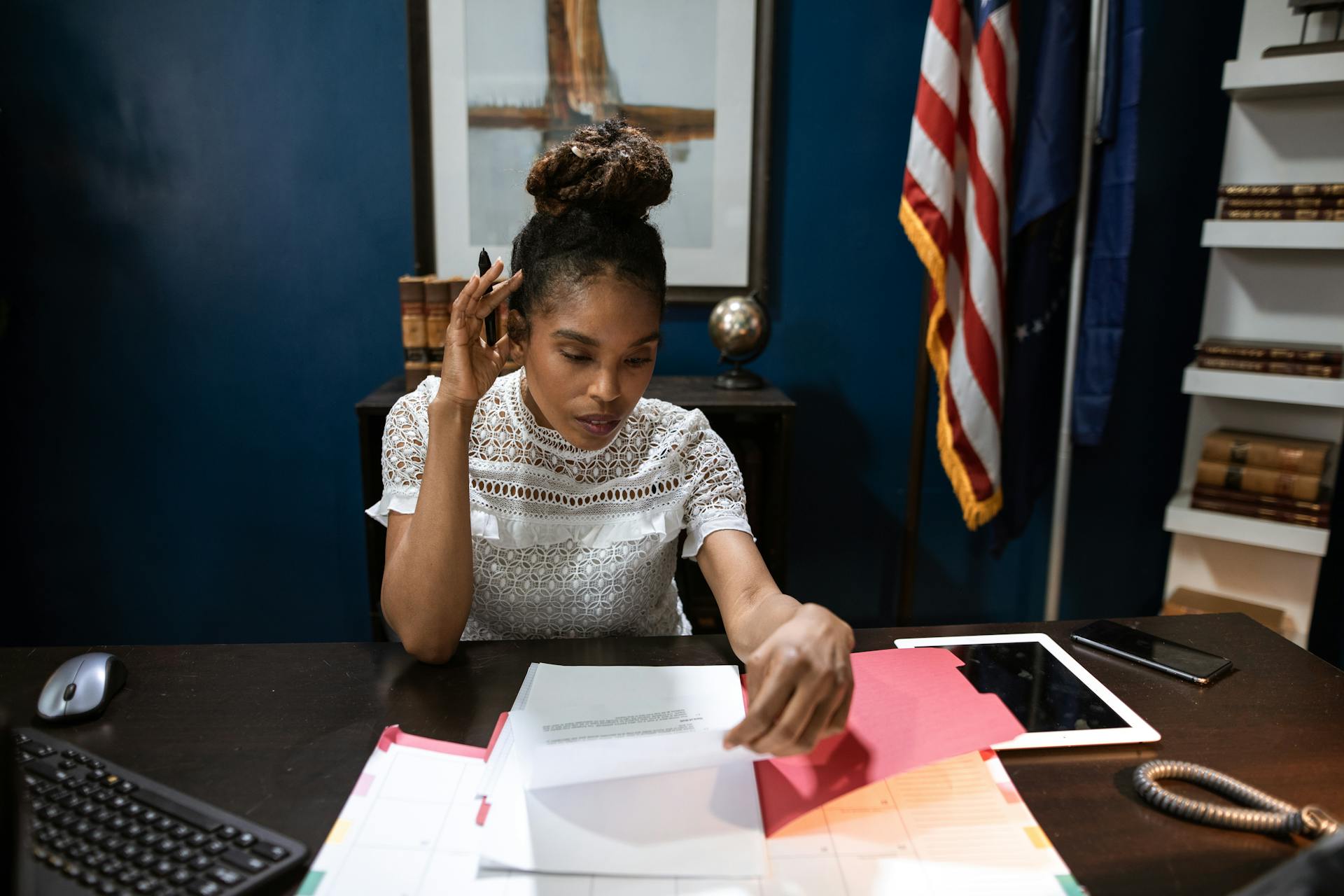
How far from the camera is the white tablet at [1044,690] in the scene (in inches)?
35.3

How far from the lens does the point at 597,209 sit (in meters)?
1.21

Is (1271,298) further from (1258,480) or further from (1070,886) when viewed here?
(1070,886)

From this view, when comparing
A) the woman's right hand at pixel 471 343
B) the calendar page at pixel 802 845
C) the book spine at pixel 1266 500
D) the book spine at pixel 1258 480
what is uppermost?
the woman's right hand at pixel 471 343

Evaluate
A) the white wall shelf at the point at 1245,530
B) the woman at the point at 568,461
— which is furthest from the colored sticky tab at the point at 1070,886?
the white wall shelf at the point at 1245,530

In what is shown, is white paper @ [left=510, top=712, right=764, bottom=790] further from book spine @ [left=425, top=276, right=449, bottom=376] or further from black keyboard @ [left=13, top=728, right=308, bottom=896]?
book spine @ [left=425, top=276, right=449, bottom=376]

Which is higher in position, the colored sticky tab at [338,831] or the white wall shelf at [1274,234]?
the white wall shelf at [1274,234]

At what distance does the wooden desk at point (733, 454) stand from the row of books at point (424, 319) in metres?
0.07

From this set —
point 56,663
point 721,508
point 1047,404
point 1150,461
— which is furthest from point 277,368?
point 1150,461

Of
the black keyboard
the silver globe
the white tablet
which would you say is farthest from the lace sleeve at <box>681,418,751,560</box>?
the silver globe

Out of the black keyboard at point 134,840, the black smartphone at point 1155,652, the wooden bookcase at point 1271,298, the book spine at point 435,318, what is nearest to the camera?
the black keyboard at point 134,840

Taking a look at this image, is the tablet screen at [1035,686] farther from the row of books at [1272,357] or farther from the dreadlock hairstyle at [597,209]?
the row of books at [1272,357]

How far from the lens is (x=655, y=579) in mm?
1351

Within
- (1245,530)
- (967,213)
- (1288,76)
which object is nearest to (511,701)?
(967,213)

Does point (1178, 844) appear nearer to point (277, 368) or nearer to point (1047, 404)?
point (1047, 404)
